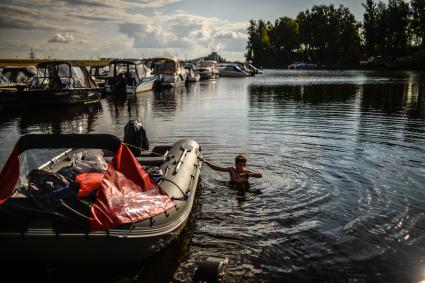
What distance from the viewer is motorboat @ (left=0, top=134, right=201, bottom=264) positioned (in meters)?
5.31

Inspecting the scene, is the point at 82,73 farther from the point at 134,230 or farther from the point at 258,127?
the point at 134,230

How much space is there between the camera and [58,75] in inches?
1027

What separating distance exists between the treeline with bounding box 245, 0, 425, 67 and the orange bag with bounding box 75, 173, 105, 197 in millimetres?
98225

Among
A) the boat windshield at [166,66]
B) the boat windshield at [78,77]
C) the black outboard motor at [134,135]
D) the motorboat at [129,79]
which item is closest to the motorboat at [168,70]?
the boat windshield at [166,66]

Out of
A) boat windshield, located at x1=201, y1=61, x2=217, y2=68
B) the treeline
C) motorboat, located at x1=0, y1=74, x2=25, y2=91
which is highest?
the treeline

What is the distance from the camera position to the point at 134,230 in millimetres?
5480

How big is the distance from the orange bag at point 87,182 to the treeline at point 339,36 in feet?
322

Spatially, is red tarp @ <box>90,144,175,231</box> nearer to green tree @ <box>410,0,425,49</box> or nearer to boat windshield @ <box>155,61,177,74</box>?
boat windshield @ <box>155,61,177,74</box>

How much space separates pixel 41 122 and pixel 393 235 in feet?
60.3

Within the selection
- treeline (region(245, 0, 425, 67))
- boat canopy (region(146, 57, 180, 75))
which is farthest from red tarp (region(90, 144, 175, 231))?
treeline (region(245, 0, 425, 67))

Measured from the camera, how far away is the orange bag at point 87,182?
584 cm

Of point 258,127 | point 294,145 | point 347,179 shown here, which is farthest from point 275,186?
point 258,127

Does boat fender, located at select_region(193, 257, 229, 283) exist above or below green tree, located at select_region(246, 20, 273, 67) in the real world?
below

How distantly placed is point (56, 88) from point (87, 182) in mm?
21358
